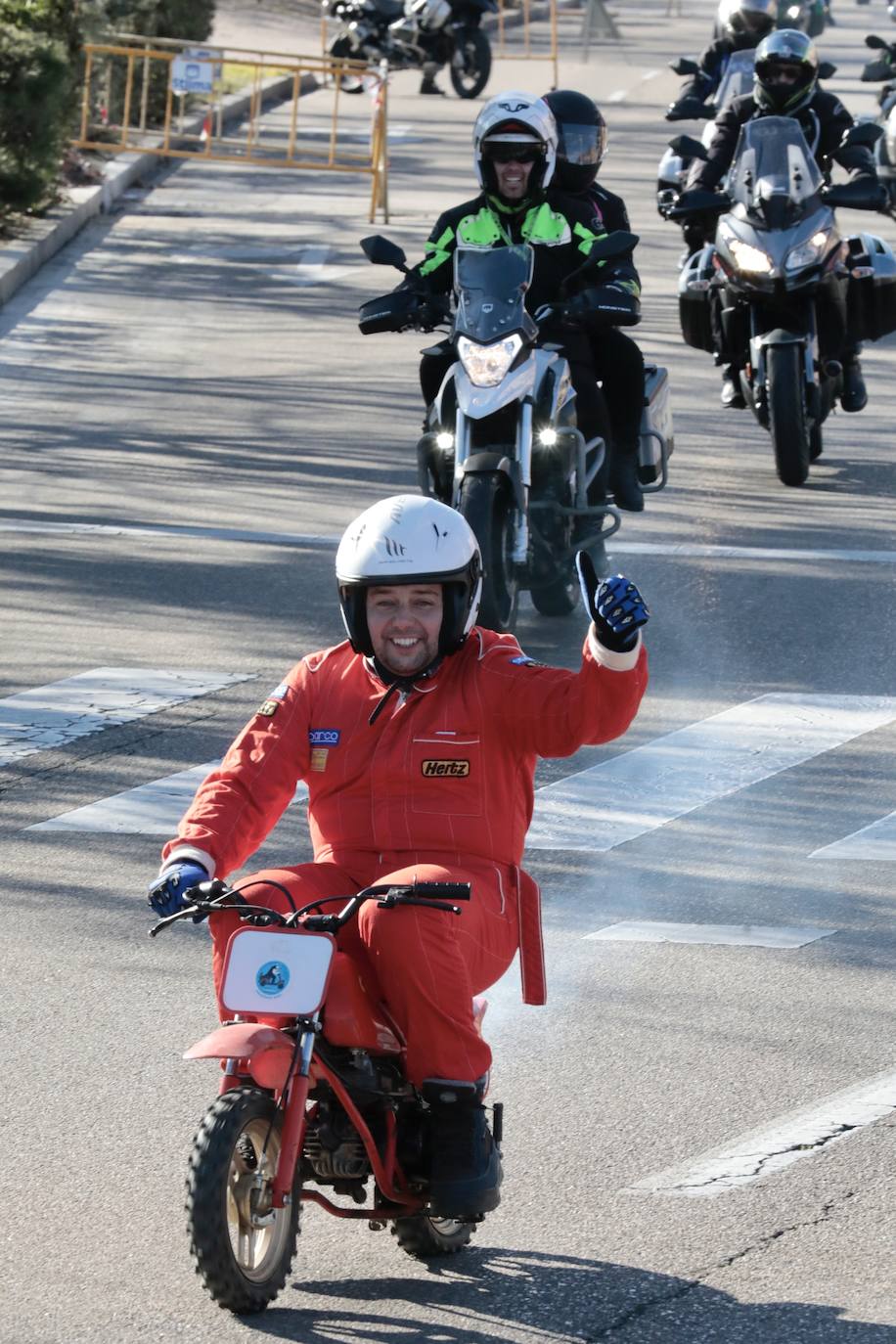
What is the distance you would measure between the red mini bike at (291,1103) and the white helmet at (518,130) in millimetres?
5844

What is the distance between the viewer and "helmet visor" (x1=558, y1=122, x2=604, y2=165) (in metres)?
11.7

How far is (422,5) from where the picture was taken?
34812mm

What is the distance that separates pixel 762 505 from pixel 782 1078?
23.8 feet

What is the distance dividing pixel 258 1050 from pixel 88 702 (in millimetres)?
5057

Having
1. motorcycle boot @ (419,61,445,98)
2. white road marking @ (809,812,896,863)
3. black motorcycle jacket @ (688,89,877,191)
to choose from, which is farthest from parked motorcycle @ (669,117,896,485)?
motorcycle boot @ (419,61,445,98)

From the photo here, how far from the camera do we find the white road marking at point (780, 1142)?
17.5 feet

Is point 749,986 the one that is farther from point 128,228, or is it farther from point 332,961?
point 128,228

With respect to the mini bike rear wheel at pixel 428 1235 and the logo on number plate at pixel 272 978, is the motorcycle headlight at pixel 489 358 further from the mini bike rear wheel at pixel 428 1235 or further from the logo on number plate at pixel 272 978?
the logo on number plate at pixel 272 978

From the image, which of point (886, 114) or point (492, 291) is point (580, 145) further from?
point (886, 114)

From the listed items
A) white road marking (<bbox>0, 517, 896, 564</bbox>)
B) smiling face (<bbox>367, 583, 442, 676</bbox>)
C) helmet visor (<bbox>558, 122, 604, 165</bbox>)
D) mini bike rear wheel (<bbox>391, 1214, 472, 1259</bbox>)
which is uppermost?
helmet visor (<bbox>558, 122, 604, 165</bbox>)

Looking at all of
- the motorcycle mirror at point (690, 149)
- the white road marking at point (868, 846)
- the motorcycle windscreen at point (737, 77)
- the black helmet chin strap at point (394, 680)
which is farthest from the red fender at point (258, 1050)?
the motorcycle windscreen at point (737, 77)

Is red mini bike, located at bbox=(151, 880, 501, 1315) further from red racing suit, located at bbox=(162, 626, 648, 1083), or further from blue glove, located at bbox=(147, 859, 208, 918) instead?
red racing suit, located at bbox=(162, 626, 648, 1083)

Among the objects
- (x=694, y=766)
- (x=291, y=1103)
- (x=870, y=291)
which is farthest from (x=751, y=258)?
(x=291, y=1103)

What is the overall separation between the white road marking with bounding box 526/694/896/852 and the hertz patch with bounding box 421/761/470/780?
269cm
